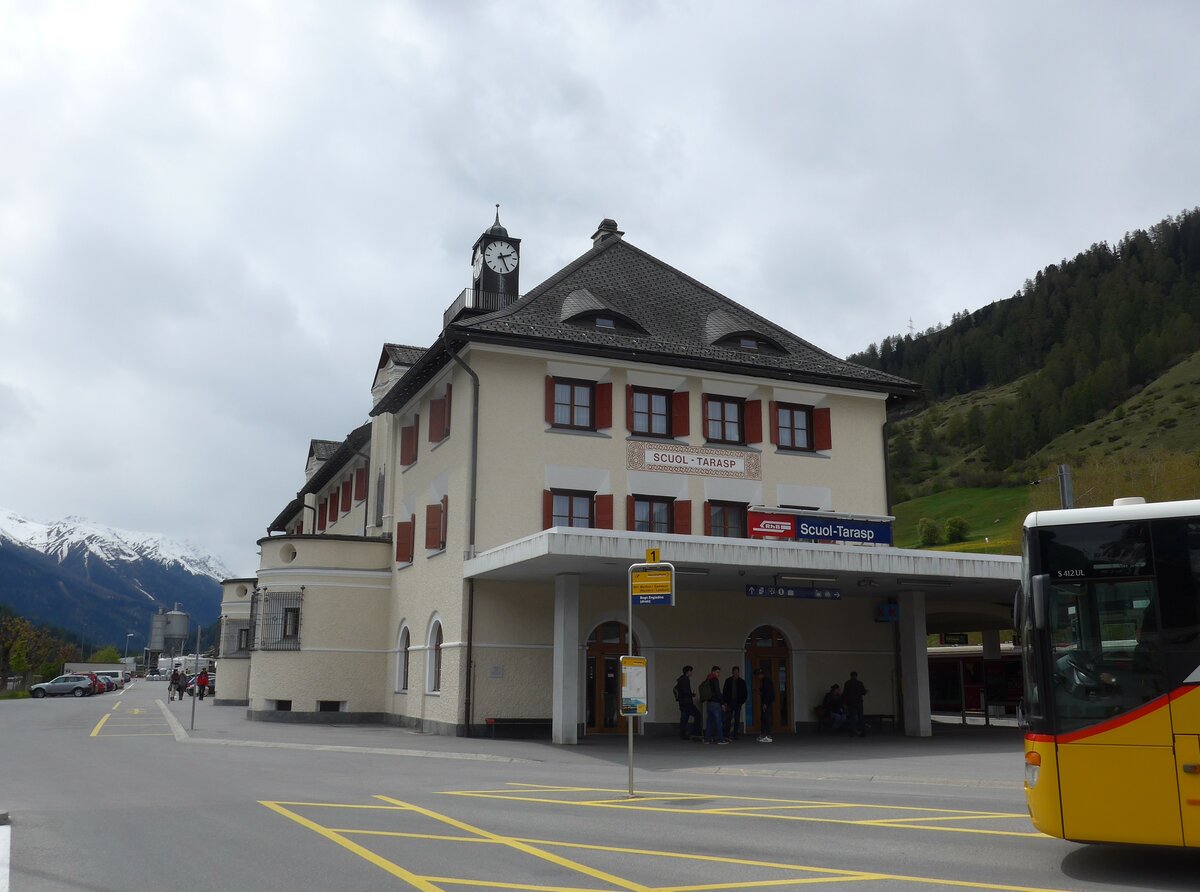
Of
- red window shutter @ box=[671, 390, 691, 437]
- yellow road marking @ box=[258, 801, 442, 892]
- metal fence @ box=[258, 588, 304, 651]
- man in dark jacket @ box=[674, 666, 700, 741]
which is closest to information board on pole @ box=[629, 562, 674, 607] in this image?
yellow road marking @ box=[258, 801, 442, 892]

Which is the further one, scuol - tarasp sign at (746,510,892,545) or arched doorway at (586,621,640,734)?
arched doorway at (586,621,640,734)

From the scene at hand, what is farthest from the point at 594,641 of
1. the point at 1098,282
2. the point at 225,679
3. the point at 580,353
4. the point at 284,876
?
the point at 1098,282

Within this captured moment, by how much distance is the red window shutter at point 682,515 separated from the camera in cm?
2756

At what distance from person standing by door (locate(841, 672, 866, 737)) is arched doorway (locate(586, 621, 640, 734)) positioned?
18.0 ft

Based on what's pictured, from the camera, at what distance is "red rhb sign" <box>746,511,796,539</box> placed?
2377cm

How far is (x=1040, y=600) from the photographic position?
8.89m

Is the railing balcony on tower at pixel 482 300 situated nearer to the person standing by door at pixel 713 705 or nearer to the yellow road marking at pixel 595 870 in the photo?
the person standing by door at pixel 713 705

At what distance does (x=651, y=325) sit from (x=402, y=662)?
1143 cm

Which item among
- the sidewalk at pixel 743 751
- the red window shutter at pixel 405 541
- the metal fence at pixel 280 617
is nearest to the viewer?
the sidewalk at pixel 743 751

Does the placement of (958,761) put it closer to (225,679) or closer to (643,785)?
(643,785)

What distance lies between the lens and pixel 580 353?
89.5 ft

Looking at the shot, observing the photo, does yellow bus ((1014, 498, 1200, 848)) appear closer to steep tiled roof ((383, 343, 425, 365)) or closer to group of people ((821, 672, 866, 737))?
group of people ((821, 672, 866, 737))

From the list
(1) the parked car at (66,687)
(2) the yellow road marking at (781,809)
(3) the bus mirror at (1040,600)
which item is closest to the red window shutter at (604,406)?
(2) the yellow road marking at (781,809)

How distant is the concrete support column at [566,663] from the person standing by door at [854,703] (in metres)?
7.72
